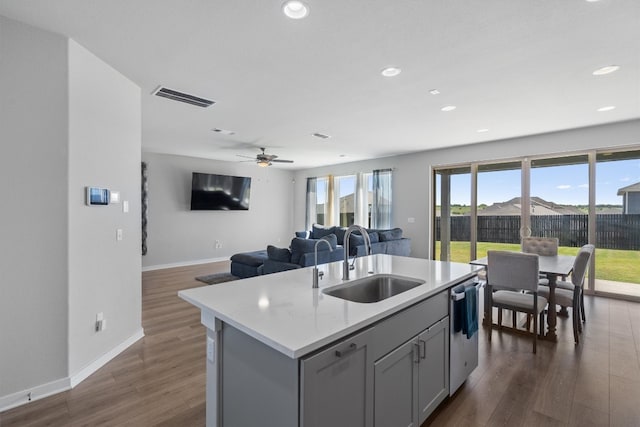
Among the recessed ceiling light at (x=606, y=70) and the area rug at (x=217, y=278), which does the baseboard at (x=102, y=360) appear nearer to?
the area rug at (x=217, y=278)

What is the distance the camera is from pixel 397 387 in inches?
62.7

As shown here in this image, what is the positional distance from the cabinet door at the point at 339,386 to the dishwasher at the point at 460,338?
3.23 ft

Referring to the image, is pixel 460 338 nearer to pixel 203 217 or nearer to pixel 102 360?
pixel 102 360

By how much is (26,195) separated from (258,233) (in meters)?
6.90

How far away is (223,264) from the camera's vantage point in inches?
290

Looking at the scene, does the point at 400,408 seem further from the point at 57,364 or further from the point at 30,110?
the point at 30,110

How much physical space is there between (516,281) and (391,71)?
246 centimetres

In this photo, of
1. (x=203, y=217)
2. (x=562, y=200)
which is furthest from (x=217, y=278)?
(x=562, y=200)

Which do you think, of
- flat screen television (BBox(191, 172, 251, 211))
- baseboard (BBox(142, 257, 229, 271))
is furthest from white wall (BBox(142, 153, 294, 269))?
flat screen television (BBox(191, 172, 251, 211))

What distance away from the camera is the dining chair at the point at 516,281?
2.94 meters

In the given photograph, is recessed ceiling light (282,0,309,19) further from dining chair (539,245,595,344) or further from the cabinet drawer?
dining chair (539,245,595,344)

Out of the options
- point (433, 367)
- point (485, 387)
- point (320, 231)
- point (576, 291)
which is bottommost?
point (485, 387)

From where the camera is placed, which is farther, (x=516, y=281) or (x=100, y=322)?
(x=516, y=281)

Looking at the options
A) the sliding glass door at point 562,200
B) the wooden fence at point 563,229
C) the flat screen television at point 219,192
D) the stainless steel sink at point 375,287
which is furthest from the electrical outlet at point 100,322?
the sliding glass door at point 562,200
